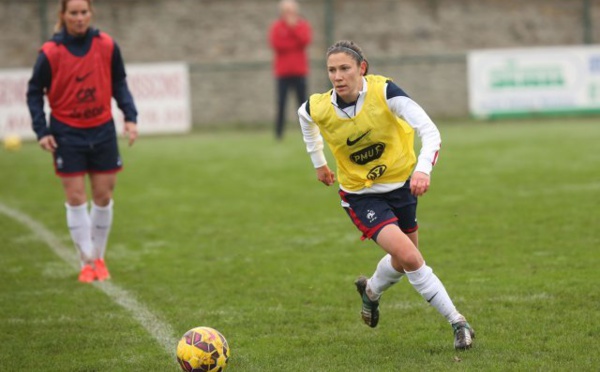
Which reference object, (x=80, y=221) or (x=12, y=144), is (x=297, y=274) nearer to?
(x=80, y=221)

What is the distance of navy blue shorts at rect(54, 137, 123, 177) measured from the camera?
7582 millimetres

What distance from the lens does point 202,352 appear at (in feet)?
16.6

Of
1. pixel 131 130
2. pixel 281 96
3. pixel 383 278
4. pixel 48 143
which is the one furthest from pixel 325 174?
pixel 281 96

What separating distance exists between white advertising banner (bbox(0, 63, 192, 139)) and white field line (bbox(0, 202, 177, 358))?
918 cm

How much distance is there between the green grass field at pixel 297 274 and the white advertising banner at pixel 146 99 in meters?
5.46

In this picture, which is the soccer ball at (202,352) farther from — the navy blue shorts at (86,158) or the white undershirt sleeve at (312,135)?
the navy blue shorts at (86,158)

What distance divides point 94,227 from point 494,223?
3.70 meters

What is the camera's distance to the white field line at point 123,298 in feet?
19.6

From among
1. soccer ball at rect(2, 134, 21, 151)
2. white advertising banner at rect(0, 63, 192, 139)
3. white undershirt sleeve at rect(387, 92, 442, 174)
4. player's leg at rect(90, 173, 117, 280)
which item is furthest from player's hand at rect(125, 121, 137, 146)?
white advertising banner at rect(0, 63, 192, 139)

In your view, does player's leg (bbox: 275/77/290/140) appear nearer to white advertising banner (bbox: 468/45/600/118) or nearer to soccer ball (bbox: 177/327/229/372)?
white advertising banner (bbox: 468/45/600/118)

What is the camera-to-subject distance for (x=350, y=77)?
562 centimetres

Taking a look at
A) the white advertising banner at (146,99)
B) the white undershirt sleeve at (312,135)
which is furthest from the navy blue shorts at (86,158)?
the white advertising banner at (146,99)

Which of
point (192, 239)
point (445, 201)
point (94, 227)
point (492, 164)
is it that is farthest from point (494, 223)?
point (492, 164)

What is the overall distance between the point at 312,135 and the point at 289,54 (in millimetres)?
12105
